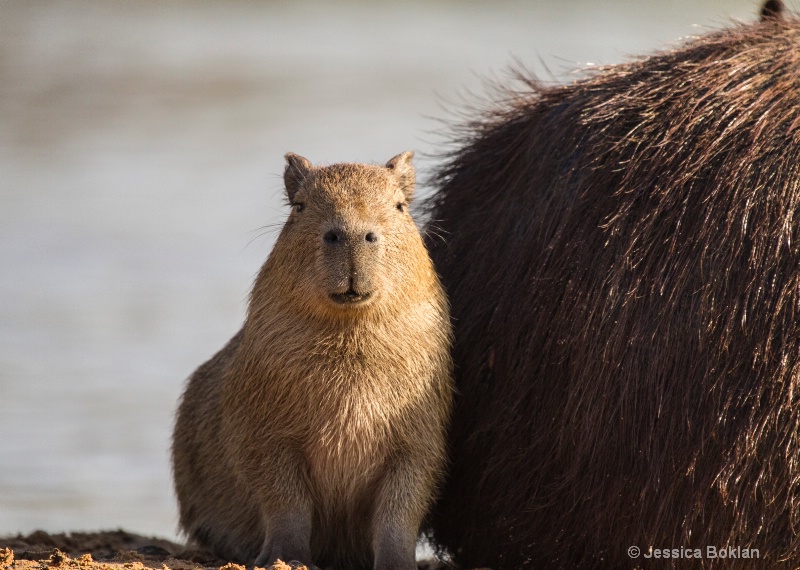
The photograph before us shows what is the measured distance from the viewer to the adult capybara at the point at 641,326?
5.33 m

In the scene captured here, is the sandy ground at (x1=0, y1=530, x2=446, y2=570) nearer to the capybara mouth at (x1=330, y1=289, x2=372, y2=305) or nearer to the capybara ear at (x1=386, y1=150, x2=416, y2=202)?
the capybara mouth at (x1=330, y1=289, x2=372, y2=305)

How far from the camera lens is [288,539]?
580 centimetres

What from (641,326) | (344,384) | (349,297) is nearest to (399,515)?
(344,384)

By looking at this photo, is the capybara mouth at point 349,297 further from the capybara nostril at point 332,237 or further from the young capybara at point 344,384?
the capybara nostril at point 332,237

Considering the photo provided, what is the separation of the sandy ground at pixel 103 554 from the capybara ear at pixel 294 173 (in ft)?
5.96

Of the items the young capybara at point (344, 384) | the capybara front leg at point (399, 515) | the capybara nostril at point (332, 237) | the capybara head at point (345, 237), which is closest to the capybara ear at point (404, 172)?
the capybara head at point (345, 237)

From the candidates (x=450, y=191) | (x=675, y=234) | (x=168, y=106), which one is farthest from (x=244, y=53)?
(x=675, y=234)

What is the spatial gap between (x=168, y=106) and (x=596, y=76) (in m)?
14.5

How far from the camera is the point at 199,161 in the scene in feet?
57.7

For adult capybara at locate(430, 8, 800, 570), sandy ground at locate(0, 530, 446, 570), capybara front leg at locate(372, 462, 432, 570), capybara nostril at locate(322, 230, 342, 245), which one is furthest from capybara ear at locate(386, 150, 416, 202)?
sandy ground at locate(0, 530, 446, 570)

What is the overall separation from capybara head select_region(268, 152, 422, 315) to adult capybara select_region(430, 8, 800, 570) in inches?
18.8

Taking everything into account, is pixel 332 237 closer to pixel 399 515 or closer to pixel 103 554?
pixel 399 515

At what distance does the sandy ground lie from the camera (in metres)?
5.75

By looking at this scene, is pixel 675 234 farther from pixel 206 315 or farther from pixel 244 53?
pixel 244 53
